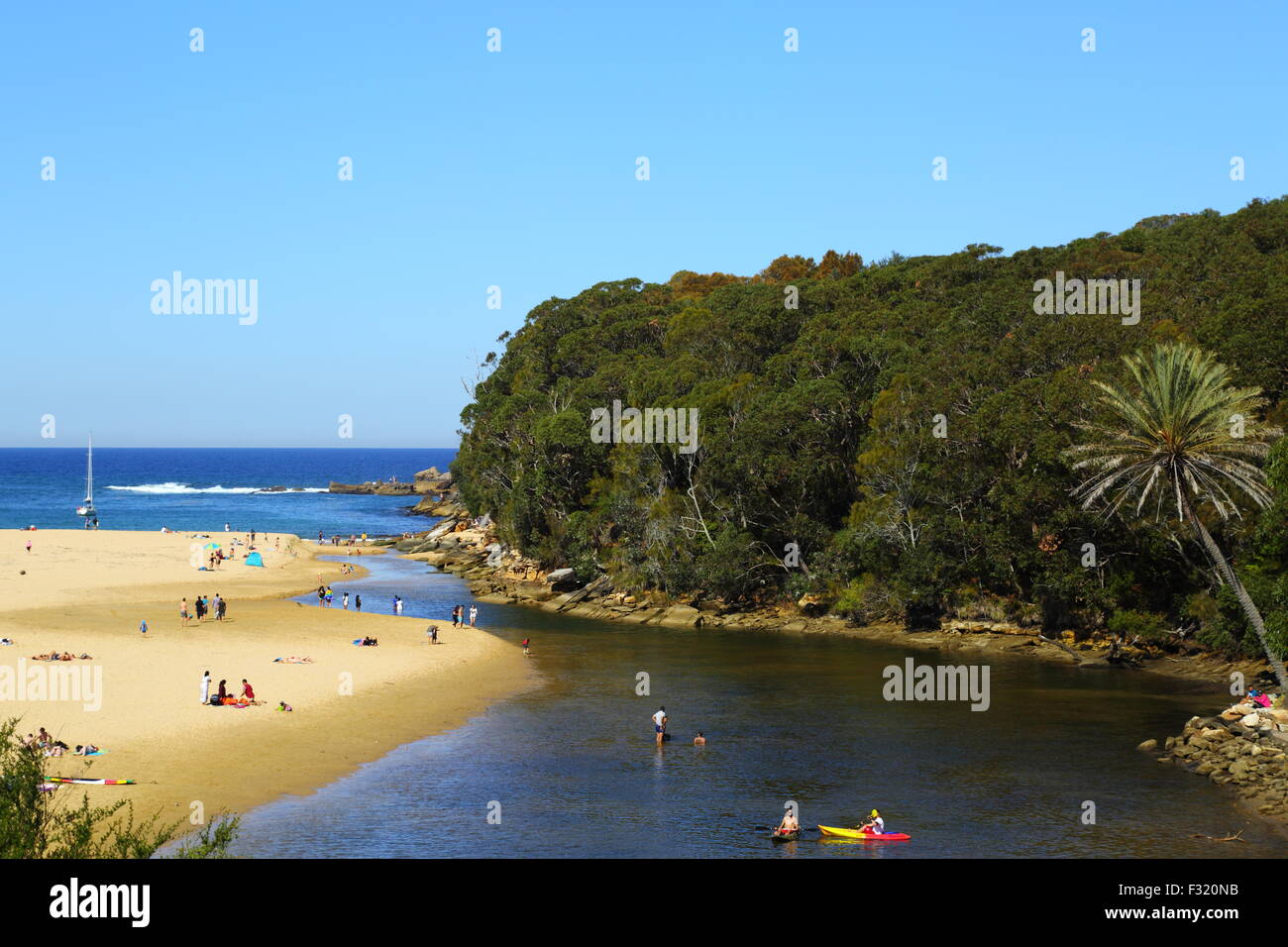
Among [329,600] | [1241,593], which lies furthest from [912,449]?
[329,600]

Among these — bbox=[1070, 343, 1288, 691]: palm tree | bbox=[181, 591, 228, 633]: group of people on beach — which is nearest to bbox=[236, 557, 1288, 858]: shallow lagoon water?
bbox=[1070, 343, 1288, 691]: palm tree

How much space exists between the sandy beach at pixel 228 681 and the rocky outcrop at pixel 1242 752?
28.2 meters

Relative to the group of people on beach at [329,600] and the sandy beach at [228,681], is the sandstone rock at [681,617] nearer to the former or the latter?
the sandy beach at [228,681]

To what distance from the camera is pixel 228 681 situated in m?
48.0

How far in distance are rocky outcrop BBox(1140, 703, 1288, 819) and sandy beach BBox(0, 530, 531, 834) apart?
28.2 meters

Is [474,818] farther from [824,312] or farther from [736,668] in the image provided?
[824,312]

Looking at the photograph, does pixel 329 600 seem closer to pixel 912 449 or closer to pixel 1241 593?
pixel 912 449

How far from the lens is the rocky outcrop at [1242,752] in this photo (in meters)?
34.9

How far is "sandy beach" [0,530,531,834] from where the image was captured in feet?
115

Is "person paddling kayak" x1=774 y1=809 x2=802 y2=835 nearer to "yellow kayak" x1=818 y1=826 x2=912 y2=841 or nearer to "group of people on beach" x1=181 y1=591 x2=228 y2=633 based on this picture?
"yellow kayak" x1=818 y1=826 x2=912 y2=841

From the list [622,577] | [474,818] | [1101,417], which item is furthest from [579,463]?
[474,818]

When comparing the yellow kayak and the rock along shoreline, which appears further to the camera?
the rock along shoreline

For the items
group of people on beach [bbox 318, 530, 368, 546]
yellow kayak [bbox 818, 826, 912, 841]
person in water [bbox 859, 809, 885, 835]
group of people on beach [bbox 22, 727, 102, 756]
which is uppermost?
group of people on beach [bbox 22, 727, 102, 756]

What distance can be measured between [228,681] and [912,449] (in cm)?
3978
